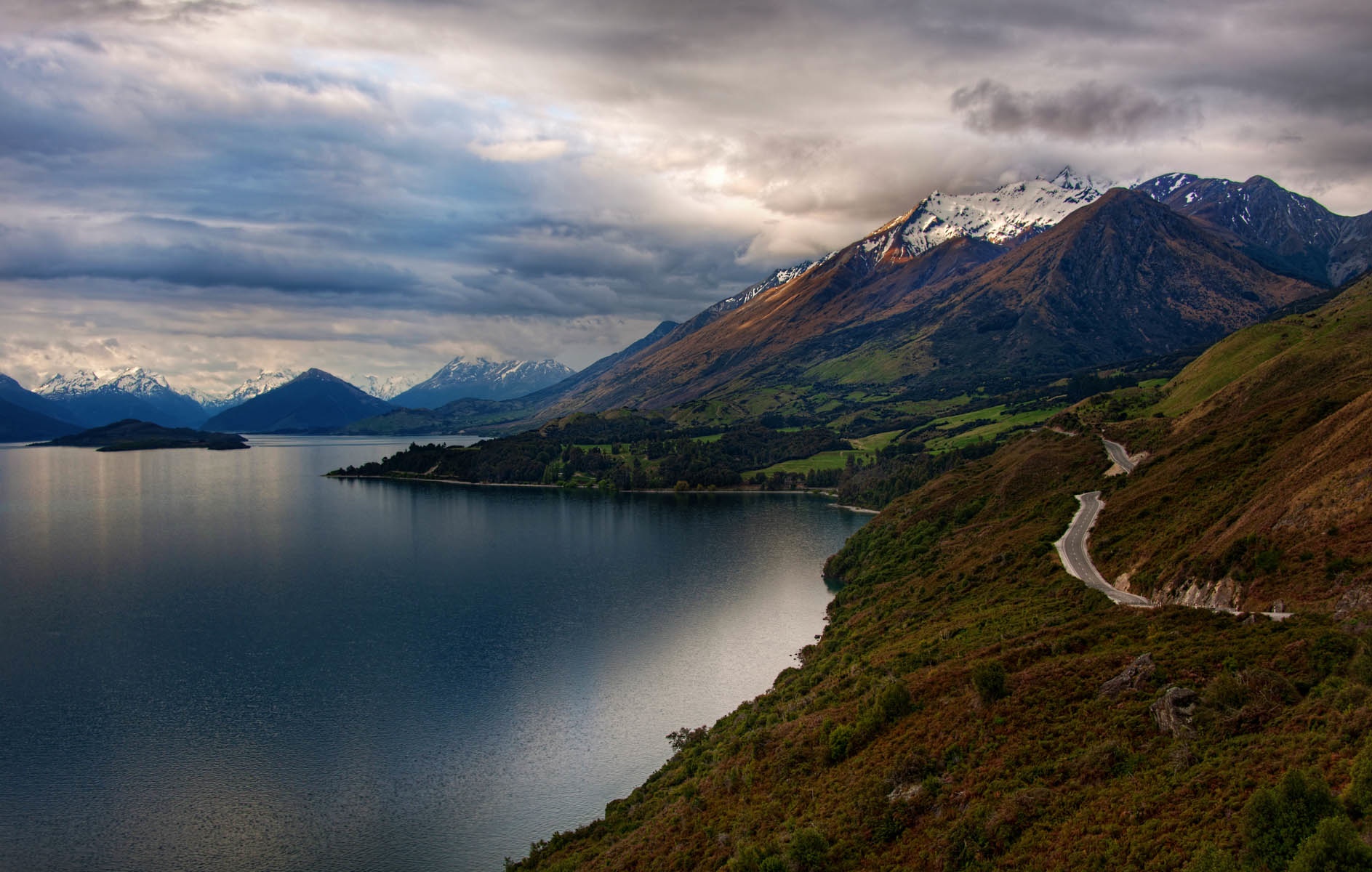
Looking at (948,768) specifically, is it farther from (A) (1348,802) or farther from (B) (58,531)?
(B) (58,531)

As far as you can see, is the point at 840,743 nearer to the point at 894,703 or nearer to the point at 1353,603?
the point at 894,703

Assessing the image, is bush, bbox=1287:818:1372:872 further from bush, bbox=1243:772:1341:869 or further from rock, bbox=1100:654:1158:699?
rock, bbox=1100:654:1158:699

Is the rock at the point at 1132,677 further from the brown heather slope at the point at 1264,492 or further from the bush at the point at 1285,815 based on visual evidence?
the bush at the point at 1285,815

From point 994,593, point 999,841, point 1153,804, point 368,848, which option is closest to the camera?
point 1153,804

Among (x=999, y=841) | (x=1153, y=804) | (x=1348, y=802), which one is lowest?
(x=999, y=841)

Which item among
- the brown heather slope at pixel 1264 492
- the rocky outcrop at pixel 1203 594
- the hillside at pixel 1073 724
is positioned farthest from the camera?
the rocky outcrop at pixel 1203 594

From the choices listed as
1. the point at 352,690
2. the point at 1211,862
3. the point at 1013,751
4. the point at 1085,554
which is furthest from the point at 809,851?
the point at 352,690

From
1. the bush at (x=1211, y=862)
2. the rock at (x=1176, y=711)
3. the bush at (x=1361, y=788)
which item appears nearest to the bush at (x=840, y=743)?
the rock at (x=1176, y=711)

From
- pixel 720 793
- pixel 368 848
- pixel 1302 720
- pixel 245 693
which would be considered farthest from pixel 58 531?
pixel 1302 720
